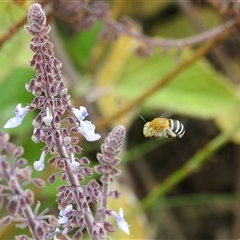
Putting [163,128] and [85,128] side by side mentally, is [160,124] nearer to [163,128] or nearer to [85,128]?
[163,128]

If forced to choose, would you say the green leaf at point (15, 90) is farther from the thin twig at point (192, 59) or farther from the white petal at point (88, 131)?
the white petal at point (88, 131)

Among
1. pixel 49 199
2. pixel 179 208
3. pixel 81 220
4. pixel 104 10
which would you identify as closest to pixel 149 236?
pixel 49 199

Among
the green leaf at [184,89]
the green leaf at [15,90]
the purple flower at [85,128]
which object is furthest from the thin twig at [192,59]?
the purple flower at [85,128]

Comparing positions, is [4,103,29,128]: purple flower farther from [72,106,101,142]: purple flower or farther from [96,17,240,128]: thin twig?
[96,17,240,128]: thin twig

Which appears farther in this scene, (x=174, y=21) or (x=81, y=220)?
(x=174, y=21)

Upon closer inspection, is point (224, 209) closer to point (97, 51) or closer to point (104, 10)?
point (97, 51)

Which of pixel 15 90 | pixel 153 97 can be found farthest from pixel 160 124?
pixel 15 90
